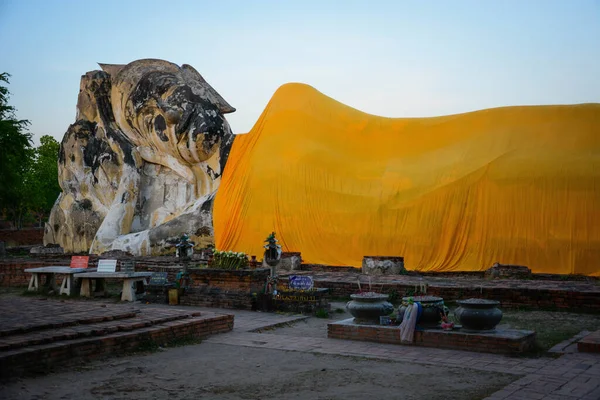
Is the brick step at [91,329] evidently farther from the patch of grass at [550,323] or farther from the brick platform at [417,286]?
the patch of grass at [550,323]

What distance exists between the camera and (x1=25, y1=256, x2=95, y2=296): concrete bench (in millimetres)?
10828

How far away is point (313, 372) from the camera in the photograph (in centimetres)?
516

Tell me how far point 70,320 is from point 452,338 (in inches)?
146

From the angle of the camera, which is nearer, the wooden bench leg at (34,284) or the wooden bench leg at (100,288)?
the wooden bench leg at (100,288)

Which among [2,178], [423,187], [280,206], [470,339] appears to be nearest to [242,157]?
[280,206]

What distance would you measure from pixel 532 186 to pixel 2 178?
14212mm

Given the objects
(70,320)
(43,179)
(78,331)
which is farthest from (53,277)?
(43,179)

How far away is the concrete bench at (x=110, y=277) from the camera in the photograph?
1010 cm

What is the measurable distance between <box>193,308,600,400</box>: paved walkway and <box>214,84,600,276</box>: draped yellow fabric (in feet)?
19.8

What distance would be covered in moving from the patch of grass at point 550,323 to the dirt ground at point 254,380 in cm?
171

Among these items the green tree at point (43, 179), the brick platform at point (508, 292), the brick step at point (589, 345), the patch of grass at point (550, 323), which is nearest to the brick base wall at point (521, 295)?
the brick platform at point (508, 292)

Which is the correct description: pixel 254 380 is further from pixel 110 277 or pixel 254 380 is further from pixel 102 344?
pixel 110 277

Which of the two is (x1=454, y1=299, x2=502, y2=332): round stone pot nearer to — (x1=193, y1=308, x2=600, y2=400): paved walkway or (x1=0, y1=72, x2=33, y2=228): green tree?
(x1=193, y1=308, x2=600, y2=400): paved walkway

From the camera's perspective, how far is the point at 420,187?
1318 centimetres
